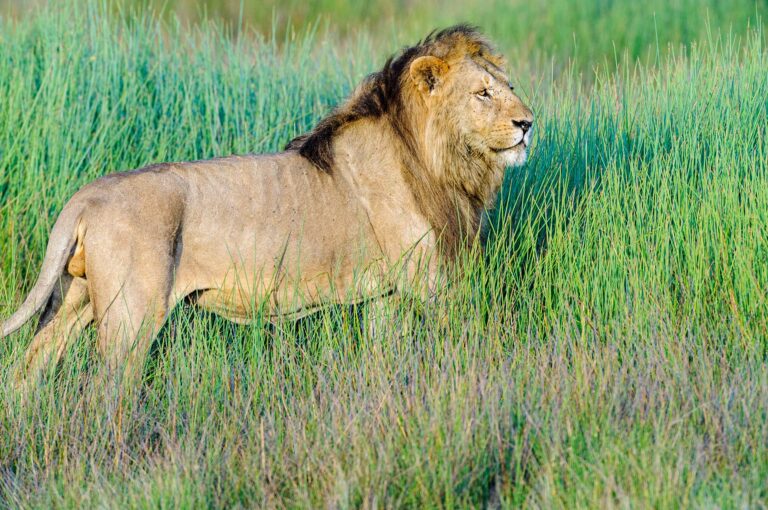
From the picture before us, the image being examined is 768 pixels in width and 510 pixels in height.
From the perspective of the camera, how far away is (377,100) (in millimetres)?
4426

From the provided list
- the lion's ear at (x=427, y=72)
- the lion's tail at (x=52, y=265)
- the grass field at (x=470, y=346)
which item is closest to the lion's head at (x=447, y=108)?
the lion's ear at (x=427, y=72)

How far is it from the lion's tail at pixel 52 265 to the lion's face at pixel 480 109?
1.47 m

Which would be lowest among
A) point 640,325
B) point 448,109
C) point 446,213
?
point 640,325

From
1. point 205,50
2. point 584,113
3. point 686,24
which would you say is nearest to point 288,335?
point 584,113

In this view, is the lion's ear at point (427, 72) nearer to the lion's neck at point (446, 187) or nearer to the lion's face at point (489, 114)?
the lion's face at point (489, 114)

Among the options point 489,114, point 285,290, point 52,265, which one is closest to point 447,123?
point 489,114

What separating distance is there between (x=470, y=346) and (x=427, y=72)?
114cm

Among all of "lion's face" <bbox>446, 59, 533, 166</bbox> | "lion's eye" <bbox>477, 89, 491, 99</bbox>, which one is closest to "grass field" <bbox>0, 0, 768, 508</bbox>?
"lion's face" <bbox>446, 59, 533, 166</bbox>

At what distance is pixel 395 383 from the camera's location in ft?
11.7

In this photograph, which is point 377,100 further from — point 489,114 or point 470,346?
point 470,346

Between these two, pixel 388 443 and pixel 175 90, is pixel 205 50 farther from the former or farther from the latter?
pixel 388 443

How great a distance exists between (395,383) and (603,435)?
740 millimetres

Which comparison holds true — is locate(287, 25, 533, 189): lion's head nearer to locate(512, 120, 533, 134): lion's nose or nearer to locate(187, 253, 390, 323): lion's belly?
locate(512, 120, 533, 134): lion's nose

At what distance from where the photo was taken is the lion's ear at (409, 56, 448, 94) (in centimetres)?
424
